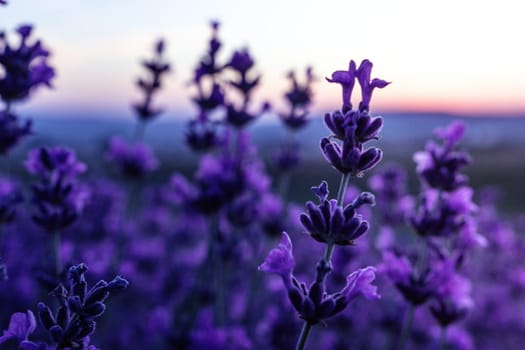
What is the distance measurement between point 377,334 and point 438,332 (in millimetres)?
1475

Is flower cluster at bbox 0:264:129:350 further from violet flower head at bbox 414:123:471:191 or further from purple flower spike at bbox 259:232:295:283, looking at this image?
violet flower head at bbox 414:123:471:191

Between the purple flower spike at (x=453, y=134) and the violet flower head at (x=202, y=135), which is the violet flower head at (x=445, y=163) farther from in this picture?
the violet flower head at (x=202, y=135)

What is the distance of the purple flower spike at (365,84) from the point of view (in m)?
2.21

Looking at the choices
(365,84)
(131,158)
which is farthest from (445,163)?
(131,158)

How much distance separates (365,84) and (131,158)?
426 centimetres

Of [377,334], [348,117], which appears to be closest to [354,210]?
[348,117]

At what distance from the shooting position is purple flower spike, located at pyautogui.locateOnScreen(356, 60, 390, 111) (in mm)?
2212

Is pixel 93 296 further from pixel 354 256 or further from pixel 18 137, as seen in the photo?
pixel 354 256

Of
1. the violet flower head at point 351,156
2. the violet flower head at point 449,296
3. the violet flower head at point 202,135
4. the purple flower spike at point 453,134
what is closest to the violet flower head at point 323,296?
the violet flower head at point 351,156

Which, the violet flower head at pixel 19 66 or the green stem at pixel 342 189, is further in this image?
the violet flower head at pixel 19 66

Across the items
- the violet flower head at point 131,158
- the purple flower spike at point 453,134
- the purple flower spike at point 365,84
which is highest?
the purple flower spike at point 365,84

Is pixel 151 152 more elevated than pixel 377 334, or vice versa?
pixel 151 152

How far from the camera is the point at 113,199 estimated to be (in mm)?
8156

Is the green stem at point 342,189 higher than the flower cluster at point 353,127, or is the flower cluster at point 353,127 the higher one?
the flower cluster at point 353,127
